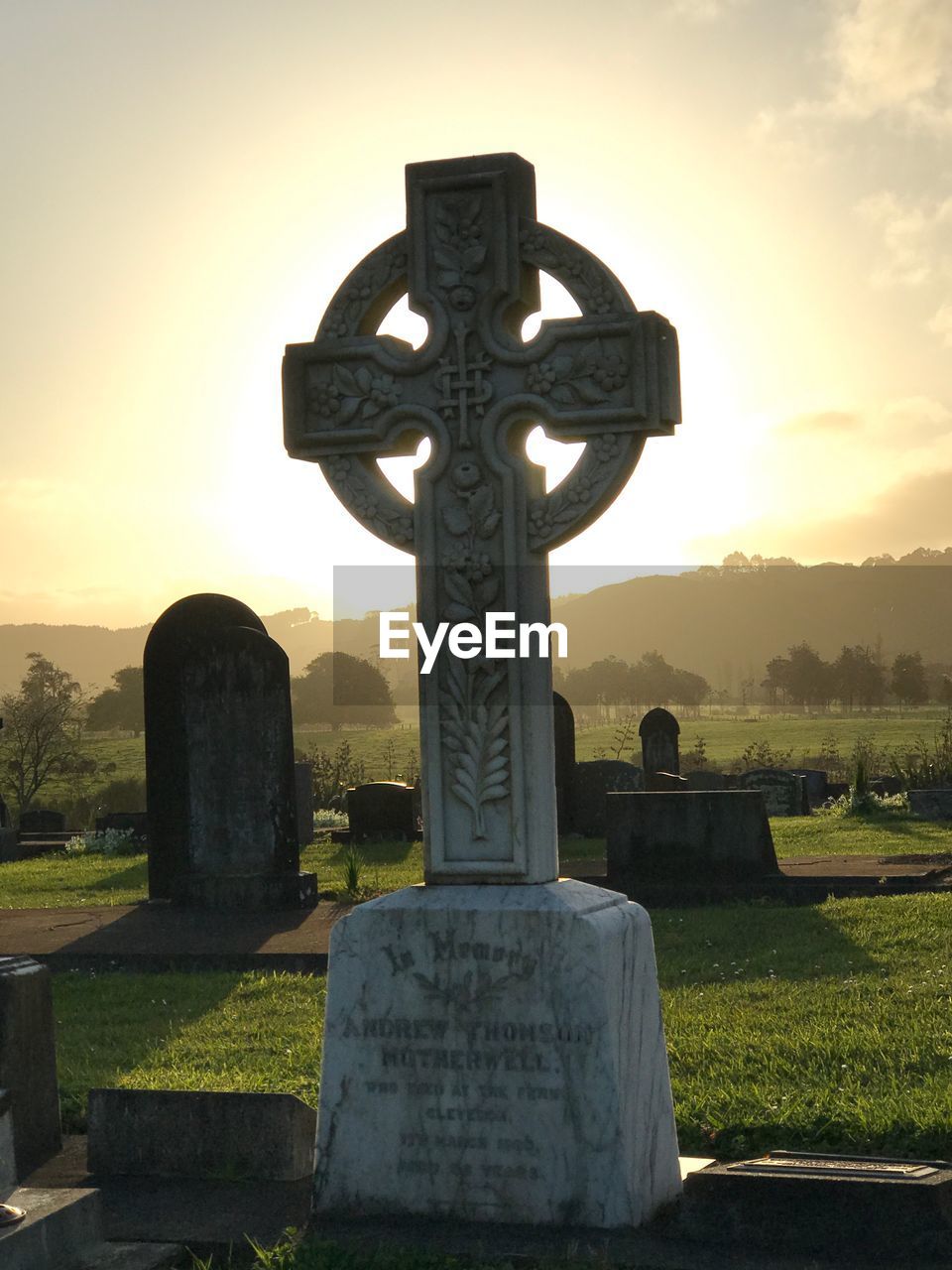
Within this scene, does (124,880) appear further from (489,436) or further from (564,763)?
(489,436)

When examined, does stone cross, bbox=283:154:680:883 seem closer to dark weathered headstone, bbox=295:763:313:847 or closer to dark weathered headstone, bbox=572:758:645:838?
dark weathered headstone, bbox=572:758:645:838

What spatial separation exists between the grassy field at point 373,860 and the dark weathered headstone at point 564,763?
0.44 m

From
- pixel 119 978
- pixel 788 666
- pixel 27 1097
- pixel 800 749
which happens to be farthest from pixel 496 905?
pixel 788 666

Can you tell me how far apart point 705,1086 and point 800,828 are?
13.3 metres

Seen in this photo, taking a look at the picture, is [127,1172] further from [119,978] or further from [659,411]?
[119,978]

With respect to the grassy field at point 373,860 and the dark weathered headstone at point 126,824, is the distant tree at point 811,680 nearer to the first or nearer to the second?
the grassy field at point 373,860

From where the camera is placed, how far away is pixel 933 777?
23.8 metres

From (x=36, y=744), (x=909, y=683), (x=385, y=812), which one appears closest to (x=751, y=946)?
(x=385, y=812)

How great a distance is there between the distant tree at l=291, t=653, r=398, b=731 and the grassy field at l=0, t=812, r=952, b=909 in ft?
177

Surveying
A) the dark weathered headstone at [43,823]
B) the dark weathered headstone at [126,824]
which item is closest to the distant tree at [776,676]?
the dark weathered headstone at [43,823]

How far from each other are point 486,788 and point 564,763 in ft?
44.5

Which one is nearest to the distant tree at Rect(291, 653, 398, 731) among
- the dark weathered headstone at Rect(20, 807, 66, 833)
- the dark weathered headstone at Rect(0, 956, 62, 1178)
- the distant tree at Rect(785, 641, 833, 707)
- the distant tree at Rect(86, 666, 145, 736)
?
the distant tree at Rect(86, 666, 145, 736)

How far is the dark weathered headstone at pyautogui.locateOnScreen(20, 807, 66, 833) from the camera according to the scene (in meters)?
24.1

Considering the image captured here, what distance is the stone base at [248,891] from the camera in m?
12.1
